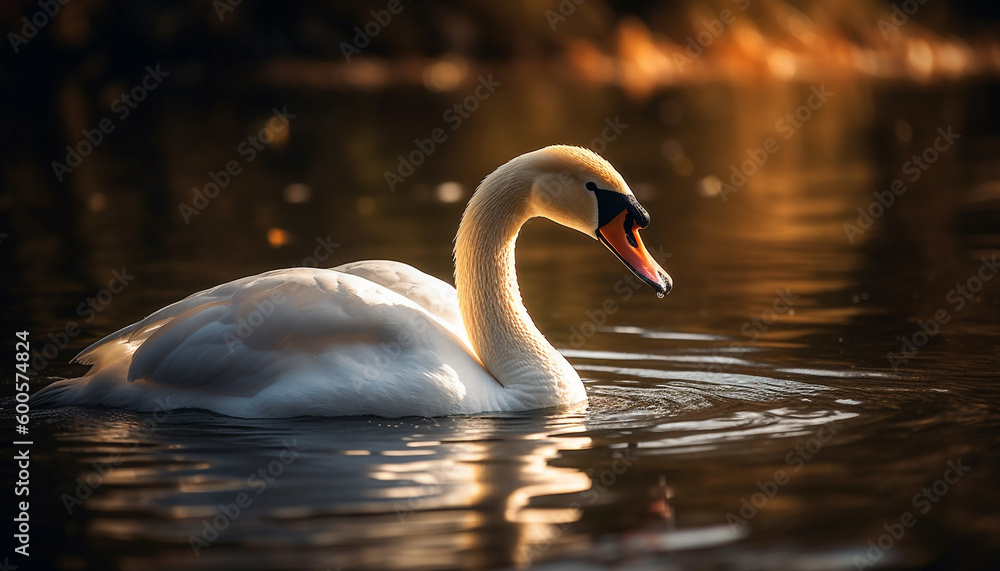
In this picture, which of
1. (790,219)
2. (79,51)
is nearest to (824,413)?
(790,219)

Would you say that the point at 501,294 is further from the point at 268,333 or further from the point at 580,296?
the point at 580,296

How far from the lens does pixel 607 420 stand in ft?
24.3

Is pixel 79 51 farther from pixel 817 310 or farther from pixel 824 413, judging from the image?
pixel 824 413

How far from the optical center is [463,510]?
18.8 ft

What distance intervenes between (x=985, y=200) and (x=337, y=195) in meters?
8.46

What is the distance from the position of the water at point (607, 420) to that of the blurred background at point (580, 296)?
1.1 inches

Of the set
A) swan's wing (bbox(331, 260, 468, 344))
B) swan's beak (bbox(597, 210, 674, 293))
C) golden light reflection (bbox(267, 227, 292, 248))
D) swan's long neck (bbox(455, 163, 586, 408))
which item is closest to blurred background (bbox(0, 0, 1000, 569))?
golden light reflection (bbox(267, 227, 292, 248))

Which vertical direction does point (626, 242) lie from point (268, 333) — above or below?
above

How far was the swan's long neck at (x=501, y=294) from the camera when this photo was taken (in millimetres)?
7844

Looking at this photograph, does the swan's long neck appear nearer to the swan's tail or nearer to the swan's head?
the swan's head

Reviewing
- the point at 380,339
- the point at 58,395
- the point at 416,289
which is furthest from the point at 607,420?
the point at 58,395

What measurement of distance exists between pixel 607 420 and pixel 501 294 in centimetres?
107

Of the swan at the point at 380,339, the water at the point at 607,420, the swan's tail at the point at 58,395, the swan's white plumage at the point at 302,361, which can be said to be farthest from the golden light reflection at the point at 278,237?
the swan's white plumage at the point at 302,361

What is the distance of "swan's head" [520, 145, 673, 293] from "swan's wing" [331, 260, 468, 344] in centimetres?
93
